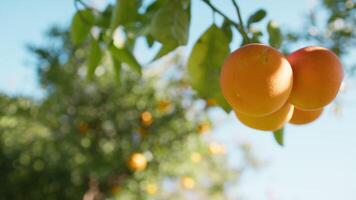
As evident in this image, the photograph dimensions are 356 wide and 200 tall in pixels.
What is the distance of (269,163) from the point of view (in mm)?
6098

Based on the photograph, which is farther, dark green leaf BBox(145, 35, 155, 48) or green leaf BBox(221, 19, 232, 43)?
dark green leaf BBox(145, 35, 155, 48)

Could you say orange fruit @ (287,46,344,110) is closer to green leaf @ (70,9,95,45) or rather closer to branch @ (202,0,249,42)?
branch @ (202,0,249,42)

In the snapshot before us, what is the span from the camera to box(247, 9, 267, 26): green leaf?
83cm

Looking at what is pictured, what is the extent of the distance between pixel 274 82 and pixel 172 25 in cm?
Result: 21

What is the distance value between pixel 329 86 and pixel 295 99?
5cm

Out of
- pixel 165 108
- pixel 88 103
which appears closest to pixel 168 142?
pixel 165 108

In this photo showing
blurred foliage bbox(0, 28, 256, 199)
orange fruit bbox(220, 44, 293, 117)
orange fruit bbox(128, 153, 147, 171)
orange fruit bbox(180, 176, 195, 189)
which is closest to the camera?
orange fruit bbox(220, 44, 293, 117)

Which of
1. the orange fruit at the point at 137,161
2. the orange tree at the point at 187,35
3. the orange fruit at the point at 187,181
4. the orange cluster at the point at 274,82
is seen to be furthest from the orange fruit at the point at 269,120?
the orange fruit at the point at 187,181

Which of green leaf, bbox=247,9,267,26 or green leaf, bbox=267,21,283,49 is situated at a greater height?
green leaf, bbox=247,9,267,26

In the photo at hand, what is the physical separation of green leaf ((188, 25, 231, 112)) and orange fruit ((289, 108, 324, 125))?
0.12m

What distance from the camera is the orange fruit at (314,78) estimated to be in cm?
64

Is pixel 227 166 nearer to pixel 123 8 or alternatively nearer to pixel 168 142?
pixel 168 142

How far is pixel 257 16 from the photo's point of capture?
2.72 ft

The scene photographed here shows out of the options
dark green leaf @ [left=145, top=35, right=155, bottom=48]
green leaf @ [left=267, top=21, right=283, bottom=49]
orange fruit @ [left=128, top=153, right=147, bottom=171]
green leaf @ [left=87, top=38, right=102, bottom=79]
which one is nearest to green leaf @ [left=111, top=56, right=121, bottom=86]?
green leaf @ [left=87, top=38, right=102, bottom=79]
